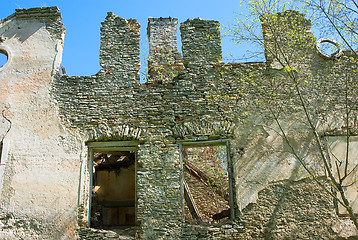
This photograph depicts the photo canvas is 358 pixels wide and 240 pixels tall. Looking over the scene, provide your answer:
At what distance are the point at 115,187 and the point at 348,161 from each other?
5.33 metres

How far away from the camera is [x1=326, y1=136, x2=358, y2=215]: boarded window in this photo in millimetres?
5922

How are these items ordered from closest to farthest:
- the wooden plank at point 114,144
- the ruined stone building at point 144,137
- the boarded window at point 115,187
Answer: the ruined stone building at point 144,137 → the wooden plank at point 114,144 → the boarded window at point 115,187

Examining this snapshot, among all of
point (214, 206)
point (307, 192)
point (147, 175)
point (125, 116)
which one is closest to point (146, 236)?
point (147, 175)

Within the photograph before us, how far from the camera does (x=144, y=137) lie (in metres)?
6.17

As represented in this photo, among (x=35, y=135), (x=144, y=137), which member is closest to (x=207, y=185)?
(x=144, y=137)

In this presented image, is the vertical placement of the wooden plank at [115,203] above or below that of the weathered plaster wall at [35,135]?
below

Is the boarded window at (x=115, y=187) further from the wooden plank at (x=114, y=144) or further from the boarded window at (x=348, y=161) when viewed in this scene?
the boarded window at (x=348, y=161)

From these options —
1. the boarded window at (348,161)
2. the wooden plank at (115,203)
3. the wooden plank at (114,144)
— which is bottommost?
the wooden plank at (115,203)

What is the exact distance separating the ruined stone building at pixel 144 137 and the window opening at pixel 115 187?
230 centimetres

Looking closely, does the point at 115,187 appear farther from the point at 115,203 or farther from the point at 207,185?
the point at 207,185

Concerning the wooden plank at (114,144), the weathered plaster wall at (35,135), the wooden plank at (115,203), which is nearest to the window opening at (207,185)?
the wooden plank at (115,203)

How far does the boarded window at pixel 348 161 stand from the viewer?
592 centimetres

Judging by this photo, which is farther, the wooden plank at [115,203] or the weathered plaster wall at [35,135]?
the wooden plank at [115,203]

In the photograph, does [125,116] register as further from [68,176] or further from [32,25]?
[32,25]
